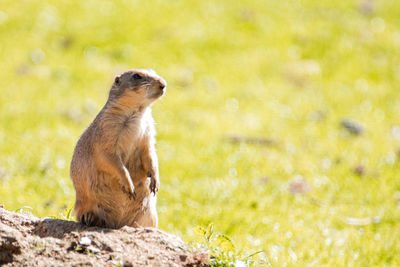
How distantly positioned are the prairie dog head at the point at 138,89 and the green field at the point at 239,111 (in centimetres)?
127

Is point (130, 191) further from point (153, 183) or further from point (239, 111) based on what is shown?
point (239, 111)

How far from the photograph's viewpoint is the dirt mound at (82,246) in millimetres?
3385

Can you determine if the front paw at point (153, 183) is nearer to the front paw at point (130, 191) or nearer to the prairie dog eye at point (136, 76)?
the front paw at point (130, 191)

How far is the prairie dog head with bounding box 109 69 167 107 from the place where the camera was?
414 cm

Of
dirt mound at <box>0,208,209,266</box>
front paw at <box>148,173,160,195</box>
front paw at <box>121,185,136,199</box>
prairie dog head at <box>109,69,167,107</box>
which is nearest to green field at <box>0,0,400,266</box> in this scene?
dirt mound at <box>0,208,209,266</box>

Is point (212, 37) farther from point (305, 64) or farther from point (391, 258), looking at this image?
point (391, 258)

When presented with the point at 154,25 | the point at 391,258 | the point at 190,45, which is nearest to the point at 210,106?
the point at 190,45

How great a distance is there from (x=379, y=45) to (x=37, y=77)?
7816mm

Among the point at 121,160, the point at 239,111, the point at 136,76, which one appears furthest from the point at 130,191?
the point at 239,111

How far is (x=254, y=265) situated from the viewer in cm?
380

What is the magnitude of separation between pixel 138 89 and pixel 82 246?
1321mm

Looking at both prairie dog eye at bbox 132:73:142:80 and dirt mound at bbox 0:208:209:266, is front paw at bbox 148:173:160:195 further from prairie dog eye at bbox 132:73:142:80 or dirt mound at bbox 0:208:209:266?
prairie dog eye at bbox 132:73:142:80

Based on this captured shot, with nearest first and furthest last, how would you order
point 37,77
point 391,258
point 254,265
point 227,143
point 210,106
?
point 254,265 → point 391,258 → point 227,143 → point 210,106 → point 37,77

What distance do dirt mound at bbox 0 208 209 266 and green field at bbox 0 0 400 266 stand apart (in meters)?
0.38
